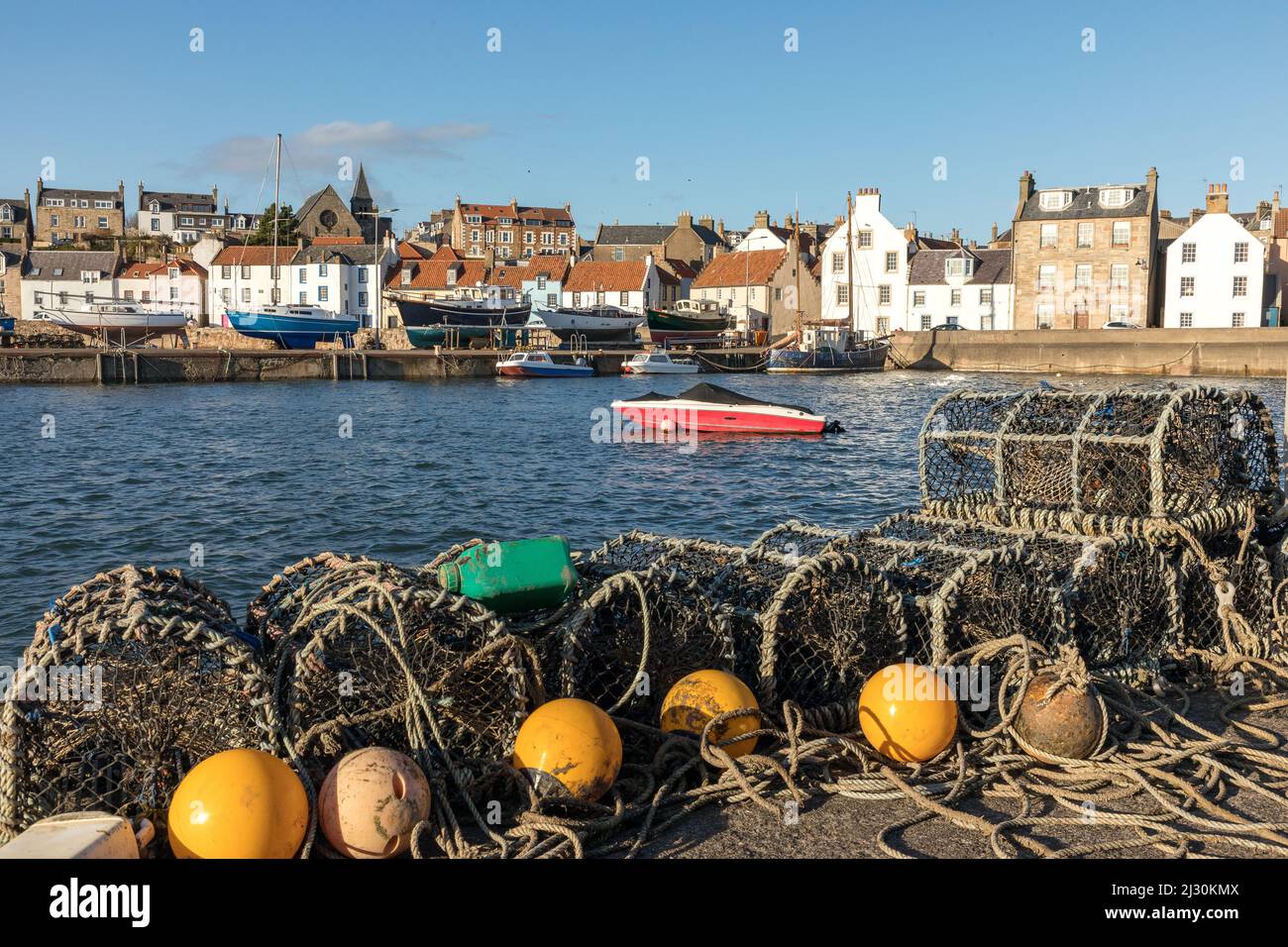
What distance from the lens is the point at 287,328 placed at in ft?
208

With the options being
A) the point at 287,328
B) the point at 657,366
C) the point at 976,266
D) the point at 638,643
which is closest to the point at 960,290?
the point at 976,266

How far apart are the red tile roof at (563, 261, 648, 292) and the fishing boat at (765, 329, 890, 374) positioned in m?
20.3

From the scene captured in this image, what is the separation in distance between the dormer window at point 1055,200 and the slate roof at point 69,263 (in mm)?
65480

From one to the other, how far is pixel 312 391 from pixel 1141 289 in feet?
134

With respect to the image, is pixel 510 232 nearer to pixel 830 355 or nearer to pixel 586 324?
pixel 586 324

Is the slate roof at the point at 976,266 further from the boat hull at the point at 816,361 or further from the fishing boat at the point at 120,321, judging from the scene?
the fishing boat at the point at 120,321

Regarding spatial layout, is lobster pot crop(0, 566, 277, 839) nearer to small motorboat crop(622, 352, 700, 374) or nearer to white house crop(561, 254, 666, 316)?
small motorboat crop(622, 352, 700, 374)

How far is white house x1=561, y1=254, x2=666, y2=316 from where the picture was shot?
78500 mm

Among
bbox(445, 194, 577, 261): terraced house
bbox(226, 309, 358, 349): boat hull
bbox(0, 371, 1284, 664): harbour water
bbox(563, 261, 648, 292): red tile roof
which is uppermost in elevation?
bbox(445, 194, 577, 261): terraced house

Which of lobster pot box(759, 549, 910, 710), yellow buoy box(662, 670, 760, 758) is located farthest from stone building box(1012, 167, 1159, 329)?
yellow buoy box(662, 670, 760, 758)

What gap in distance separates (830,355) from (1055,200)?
1452cm
